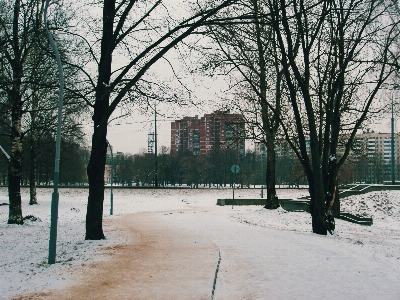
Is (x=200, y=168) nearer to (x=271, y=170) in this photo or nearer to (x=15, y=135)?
(x=271, y=170)

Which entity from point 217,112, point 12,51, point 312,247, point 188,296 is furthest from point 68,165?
point 188,296

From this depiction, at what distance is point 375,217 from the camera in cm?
2952

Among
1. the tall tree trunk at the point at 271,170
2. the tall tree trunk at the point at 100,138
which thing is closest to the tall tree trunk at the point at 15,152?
the tall tree trunk at the point at 100,138

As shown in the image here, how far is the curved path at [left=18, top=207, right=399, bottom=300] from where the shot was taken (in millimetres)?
6816

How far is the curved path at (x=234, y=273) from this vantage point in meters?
6.82

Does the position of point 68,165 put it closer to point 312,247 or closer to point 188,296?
point 312,247

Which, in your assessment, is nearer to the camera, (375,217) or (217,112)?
(217,112)

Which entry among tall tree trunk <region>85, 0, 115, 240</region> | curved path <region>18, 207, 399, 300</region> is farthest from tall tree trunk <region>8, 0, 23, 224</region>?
curved path <region>18, 207, 399, 300</region>

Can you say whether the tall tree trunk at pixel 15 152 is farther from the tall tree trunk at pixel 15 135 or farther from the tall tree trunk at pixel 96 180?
the tall tree trunk at pixel 96 180

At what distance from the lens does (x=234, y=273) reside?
8125 mm

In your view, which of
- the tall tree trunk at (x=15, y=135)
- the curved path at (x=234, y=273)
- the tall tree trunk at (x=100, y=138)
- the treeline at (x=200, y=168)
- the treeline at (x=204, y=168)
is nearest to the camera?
the curved path at (x=234, y=273)

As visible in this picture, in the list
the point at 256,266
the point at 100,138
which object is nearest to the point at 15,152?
the point at 100,138

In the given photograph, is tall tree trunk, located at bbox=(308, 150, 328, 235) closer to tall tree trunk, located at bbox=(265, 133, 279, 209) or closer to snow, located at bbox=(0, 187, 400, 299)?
snow, located at bbox=(0, 187, 400, 299)

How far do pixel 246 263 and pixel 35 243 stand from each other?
717cm
